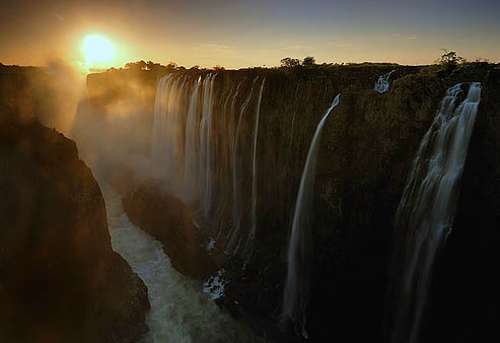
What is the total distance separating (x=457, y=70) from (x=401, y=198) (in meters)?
4.98

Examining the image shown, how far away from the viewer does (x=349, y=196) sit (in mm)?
15781

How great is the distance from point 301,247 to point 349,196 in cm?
352

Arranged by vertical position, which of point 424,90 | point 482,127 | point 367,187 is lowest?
point 367,187

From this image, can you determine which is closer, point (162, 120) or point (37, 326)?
point (37, 326)

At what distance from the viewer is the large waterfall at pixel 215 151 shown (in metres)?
22.5

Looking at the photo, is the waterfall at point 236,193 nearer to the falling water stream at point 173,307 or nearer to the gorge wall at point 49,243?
the falling water stream at point 173,307

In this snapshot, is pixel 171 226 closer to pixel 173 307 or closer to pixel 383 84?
pixel 173 307

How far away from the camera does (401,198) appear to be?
13.4 meters

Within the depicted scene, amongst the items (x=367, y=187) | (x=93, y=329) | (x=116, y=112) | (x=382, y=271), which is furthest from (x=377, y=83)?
(x=116, y=112)

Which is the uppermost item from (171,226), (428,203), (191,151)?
(428,203)

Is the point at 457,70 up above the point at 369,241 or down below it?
above

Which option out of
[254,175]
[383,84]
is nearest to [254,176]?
[254,175]

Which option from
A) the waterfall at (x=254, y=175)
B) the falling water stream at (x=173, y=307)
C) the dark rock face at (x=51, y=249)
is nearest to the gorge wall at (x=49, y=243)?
the dark rock face at (x=51, y=249)

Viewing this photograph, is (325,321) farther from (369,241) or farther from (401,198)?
(401,198)
